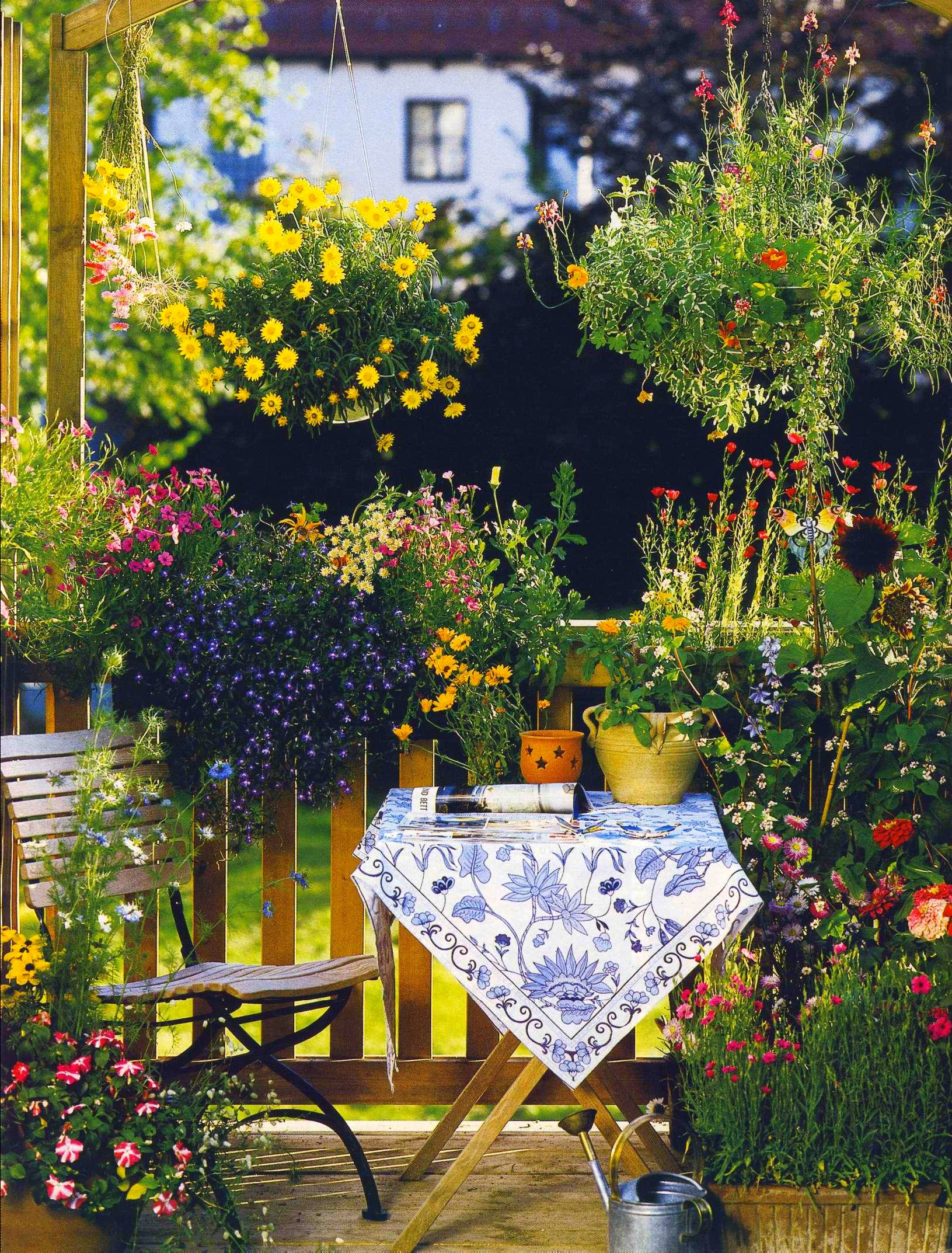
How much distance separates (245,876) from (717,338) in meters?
4.82

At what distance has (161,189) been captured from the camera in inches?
269

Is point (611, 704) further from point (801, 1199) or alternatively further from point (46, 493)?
point (46, 493)

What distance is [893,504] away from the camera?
114 inches

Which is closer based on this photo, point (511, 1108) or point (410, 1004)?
point (511, 1108)

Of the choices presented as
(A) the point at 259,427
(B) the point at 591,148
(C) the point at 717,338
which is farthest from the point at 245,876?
(C) the point at 717,338

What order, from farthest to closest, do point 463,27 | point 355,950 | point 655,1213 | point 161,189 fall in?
point 161,189
point 463,27
point 355,950
point 655,1213

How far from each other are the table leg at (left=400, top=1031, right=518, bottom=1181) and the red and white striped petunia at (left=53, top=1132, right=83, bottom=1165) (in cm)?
80

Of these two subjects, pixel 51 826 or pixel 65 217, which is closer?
pixel 51 826

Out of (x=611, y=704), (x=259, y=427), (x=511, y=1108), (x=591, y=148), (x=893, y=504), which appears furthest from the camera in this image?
(x=591, y=148)

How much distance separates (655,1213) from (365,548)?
1.39 m

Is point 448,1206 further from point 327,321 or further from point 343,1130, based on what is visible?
point 327,321

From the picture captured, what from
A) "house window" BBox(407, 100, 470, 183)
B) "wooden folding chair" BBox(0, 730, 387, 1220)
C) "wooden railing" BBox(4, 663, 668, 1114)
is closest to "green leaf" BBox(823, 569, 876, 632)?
"wooden railing" BBox(4, 663, 668, 1114)

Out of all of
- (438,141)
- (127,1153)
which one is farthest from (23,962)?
(438,141)

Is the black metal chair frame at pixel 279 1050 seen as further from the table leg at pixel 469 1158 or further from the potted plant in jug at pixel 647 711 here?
the potted plant in jug at pixel 647 711
